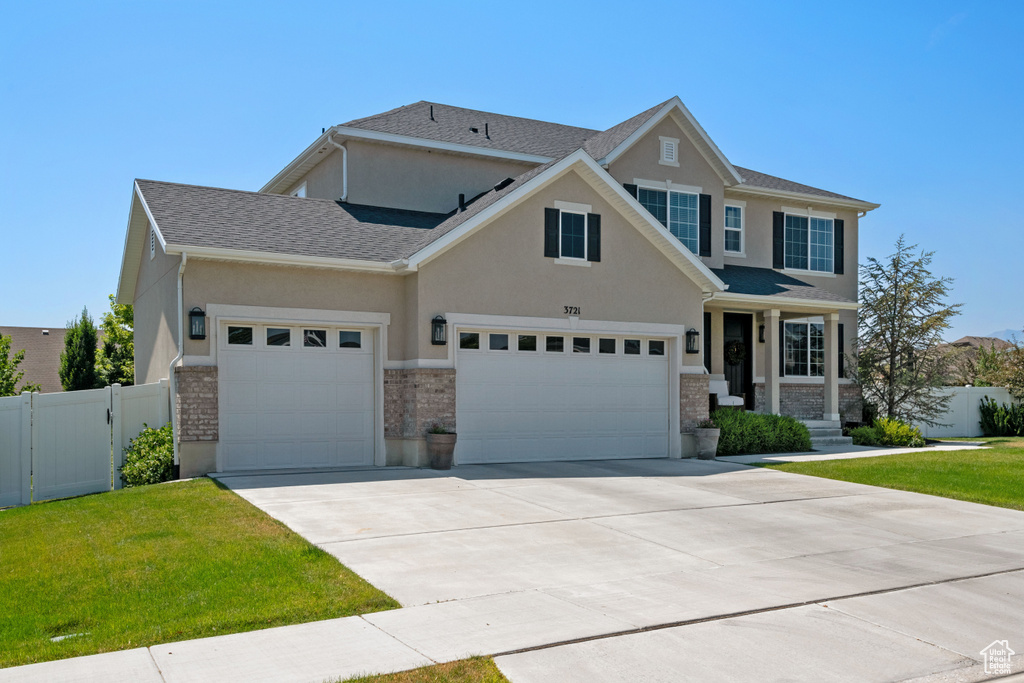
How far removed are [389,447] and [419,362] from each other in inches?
68.3

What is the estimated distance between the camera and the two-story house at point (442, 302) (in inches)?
583

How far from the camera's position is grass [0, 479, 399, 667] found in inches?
245

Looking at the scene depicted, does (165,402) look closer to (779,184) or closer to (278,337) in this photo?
(278,337)

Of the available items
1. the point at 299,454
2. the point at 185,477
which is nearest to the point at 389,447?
the point at 299,454

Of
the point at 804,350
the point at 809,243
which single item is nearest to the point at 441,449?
the point at 804,350

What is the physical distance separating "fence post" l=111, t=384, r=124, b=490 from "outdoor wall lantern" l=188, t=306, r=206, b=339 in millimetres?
1723

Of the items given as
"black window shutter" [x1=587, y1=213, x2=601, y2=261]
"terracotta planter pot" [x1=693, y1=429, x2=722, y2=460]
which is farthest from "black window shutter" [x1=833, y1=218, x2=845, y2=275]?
"black window shutter" [x1=587, y1=213, x2=601, y2=261]

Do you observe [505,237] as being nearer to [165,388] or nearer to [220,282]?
[220,282]

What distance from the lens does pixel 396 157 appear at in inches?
797

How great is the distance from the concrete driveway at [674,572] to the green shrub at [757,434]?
4736mm

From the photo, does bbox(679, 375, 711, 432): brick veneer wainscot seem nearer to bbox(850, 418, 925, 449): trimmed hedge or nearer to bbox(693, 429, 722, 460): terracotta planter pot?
bbox(693, 429, 722, 460): terracotta planter pot

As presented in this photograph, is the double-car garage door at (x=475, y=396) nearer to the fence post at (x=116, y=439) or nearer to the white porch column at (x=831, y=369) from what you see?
the fence post at (x=116, y=439)

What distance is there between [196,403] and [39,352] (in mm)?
33644

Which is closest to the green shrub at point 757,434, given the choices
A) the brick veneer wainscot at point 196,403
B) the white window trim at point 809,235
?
the white window trim at point 809,235
